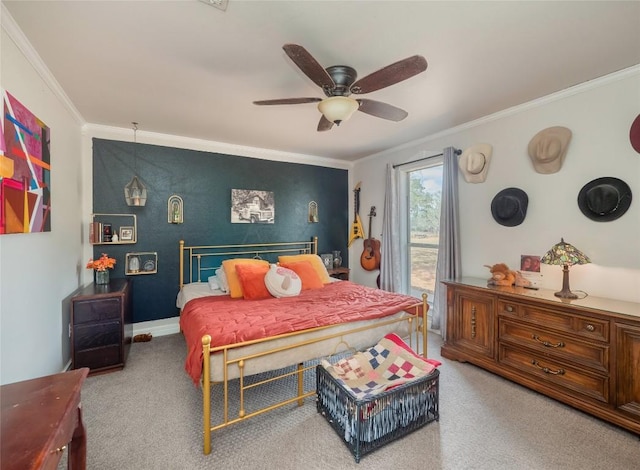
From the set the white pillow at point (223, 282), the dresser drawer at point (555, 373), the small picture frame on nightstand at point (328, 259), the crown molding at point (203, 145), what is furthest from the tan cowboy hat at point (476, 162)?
the white pillow at point (223, 282)

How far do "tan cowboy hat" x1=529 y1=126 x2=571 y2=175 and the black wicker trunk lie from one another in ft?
7.28

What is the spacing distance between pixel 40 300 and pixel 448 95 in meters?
3.77

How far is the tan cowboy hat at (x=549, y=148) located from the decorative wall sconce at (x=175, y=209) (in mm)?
4116

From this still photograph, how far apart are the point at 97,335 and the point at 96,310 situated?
0.24 metres

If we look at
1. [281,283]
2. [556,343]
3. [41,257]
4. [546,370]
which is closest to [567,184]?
[556,343]

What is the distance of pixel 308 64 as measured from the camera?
160 cm

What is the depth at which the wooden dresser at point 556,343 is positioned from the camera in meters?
1.93

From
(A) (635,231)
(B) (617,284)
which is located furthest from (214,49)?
(B) (617,284)

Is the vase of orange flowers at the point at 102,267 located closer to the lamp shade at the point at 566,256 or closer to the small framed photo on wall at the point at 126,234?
the small framed photo on wall at the point at 126,234

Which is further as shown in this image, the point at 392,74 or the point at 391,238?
the point at 391,238

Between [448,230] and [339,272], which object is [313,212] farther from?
[448,230]

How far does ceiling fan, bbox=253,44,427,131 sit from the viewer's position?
1604 millimetres

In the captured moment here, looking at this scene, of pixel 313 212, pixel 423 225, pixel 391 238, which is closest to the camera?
pixel 423 225

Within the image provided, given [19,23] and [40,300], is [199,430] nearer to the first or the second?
[40,300]
